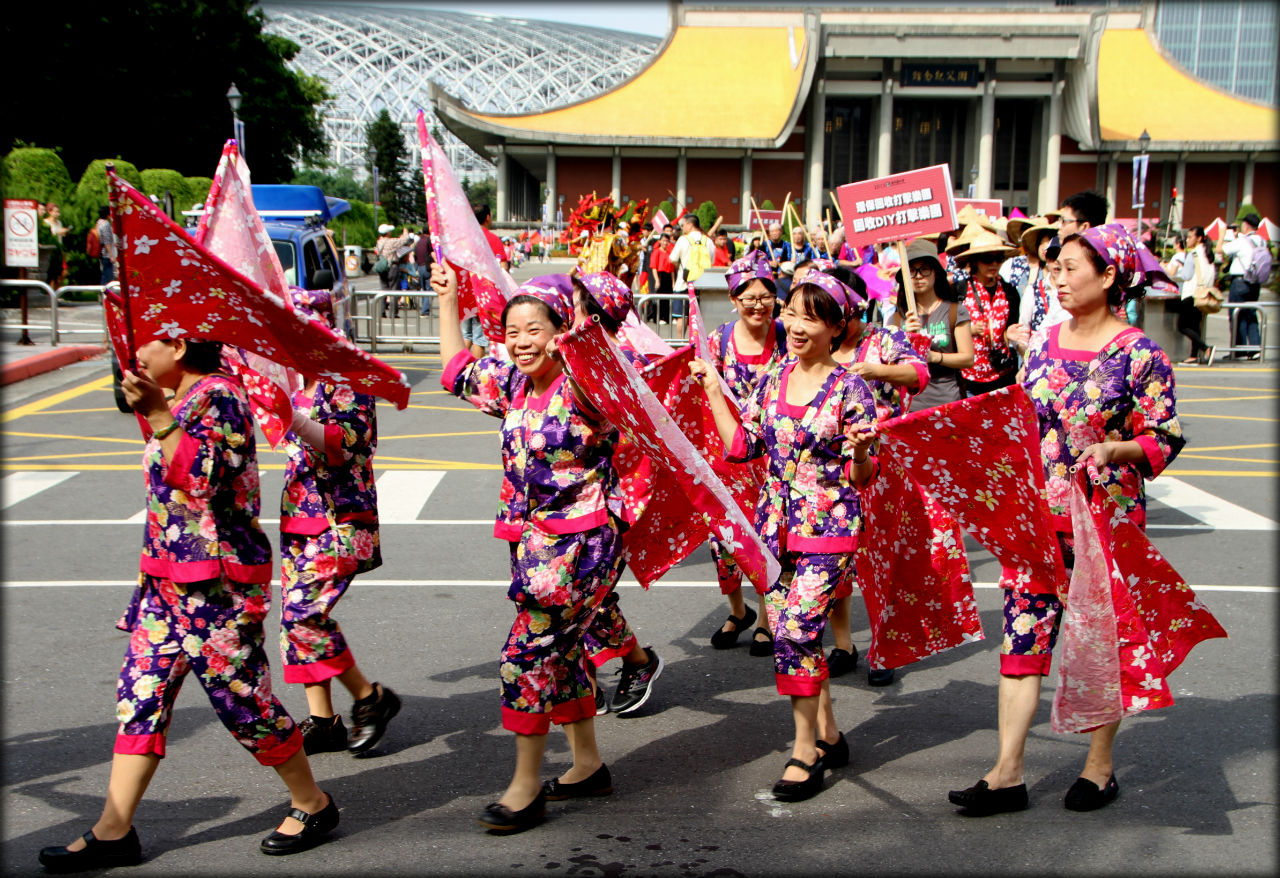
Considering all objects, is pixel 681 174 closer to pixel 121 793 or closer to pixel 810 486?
pixel 810 486

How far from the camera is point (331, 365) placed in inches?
139

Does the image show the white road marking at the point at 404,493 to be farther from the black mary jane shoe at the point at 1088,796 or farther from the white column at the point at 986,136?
the white column at the point at 986,136

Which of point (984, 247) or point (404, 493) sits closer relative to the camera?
point (984, 247)

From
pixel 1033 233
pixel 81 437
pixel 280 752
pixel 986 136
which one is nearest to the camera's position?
pixel 280 752

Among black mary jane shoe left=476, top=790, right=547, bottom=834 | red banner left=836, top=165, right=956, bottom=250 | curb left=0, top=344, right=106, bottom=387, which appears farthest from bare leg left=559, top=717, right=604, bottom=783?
curb left=0, top=344, right=106, bottom=387

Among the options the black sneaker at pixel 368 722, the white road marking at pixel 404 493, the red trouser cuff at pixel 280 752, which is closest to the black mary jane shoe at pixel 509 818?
the red trouser cuff at pixel 280 752

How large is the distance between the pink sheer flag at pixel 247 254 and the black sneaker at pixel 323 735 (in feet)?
3.62

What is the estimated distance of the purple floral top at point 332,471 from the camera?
14.5 feet

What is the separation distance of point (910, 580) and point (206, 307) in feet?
8.93

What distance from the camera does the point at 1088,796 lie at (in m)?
4.07

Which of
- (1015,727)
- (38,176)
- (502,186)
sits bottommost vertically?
(1015,727)

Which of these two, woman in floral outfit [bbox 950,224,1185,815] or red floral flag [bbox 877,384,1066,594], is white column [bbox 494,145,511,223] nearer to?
woman in floral outfit [bbox 950,224,1185,815]

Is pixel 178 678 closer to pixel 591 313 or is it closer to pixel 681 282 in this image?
pixel 591 313

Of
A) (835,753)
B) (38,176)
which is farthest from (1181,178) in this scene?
(835,753)
